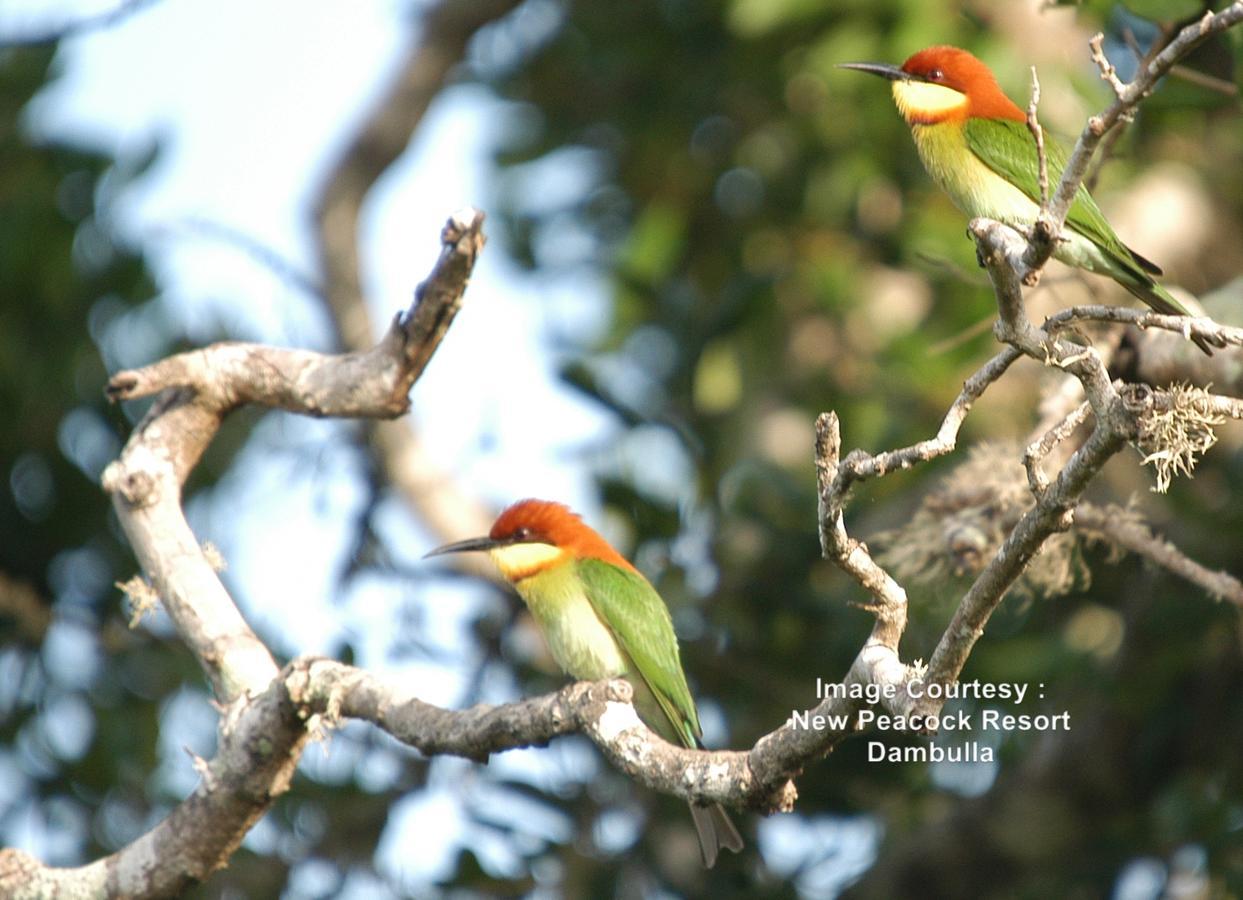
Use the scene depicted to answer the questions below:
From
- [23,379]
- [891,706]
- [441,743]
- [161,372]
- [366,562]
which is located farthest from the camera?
[23,379]

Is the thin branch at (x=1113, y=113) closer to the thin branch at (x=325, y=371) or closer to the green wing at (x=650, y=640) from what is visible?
the thin branch at (x=325, y=371)

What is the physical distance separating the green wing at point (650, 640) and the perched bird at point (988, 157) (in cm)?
107

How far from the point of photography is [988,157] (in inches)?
110

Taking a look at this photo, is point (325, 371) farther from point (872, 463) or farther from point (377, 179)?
point (377, 179)

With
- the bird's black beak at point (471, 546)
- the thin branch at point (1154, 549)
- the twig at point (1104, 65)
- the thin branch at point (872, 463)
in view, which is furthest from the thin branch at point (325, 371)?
the thin branch at point (1154, 549)

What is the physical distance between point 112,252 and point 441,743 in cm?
270

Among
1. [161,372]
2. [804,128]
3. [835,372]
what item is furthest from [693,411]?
[161,372]

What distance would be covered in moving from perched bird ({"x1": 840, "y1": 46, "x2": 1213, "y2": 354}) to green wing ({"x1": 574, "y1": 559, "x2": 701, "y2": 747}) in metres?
1.07

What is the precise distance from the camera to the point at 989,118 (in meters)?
2.91

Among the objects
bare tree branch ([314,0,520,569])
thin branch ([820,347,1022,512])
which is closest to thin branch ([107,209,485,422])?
thin branch ([820,347,1022,512])

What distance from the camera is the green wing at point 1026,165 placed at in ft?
8.49

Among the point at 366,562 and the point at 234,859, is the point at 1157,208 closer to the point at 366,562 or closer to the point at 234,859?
the point at 366,562

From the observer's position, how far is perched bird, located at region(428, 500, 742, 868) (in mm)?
3131

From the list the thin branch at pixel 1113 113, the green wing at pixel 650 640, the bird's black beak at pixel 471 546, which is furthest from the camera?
the bird's black beak at pixel 471 546
